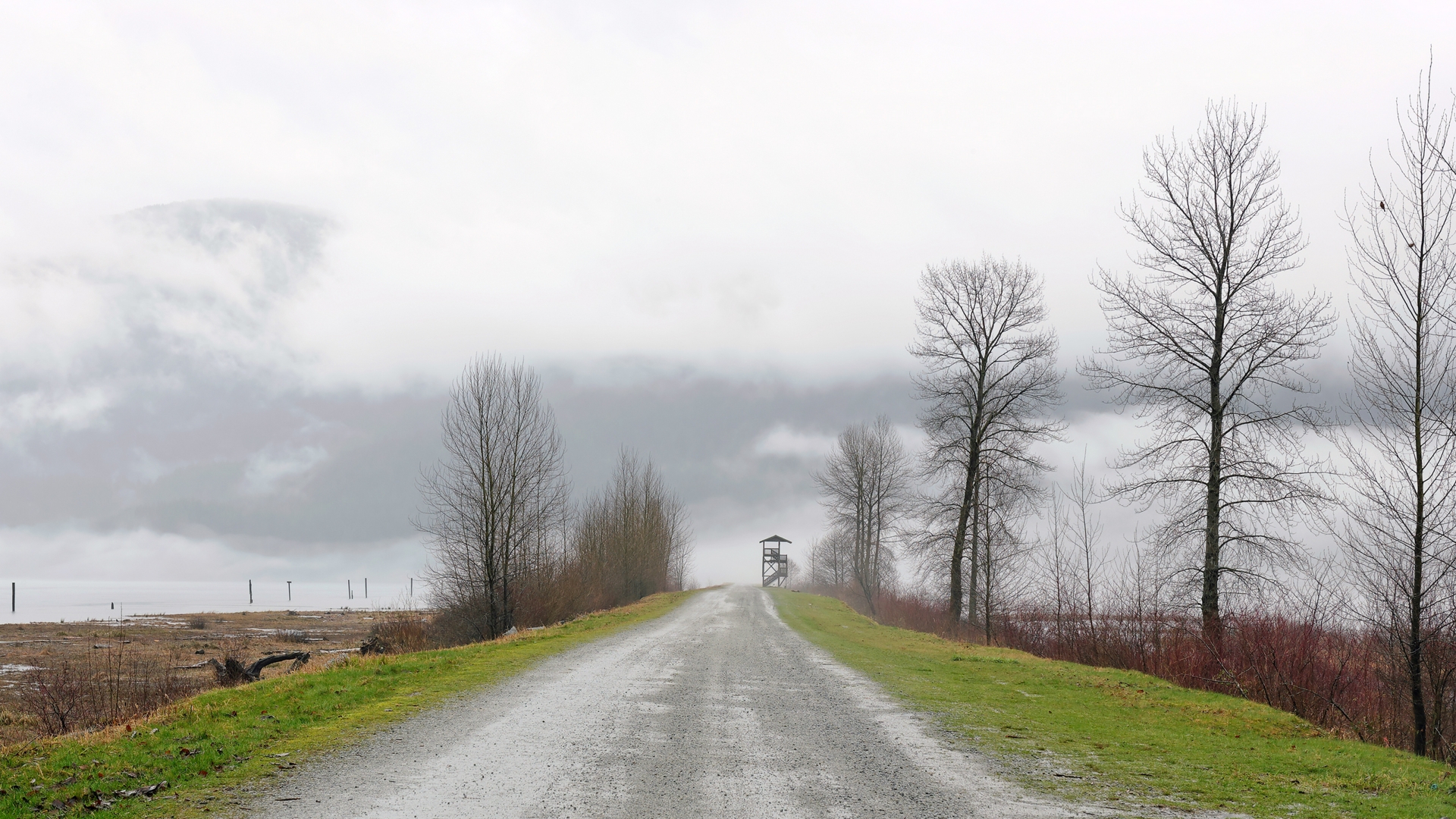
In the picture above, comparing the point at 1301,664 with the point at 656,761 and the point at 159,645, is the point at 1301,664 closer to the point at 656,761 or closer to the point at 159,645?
the point at 656,761

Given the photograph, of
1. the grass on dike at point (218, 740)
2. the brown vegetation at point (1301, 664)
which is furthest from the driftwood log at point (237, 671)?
the brown vegetation at point (1301, 664)

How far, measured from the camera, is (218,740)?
8875 millimetres

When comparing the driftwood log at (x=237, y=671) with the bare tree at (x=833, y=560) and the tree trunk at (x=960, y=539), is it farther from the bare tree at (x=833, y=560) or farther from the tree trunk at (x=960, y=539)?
the bare tree at (x=833, y=560)

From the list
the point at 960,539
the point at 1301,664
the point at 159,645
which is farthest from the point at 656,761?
the point at 159,645

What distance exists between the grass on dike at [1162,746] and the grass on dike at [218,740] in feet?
23.9

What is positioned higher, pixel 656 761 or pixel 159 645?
pixel 656 761

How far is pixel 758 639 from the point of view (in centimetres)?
2312

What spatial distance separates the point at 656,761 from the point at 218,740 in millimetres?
4754

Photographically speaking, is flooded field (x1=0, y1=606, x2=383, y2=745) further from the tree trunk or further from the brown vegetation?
the tree trunk

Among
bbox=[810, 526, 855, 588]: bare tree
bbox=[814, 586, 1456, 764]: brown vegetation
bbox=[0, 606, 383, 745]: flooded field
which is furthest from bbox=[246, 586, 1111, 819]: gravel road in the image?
bbox=[810, 526, 855, 588]: bare tree

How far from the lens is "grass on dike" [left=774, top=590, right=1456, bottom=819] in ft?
24.7

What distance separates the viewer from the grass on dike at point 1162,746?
24.7 ft

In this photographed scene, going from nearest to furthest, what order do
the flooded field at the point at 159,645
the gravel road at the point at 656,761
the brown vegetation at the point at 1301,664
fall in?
the gravel road at the point at 656,761 → the brown vegetation at the point at 1301,664 → the flooded field at the point at 159,645

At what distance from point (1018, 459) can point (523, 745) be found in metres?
25.1
